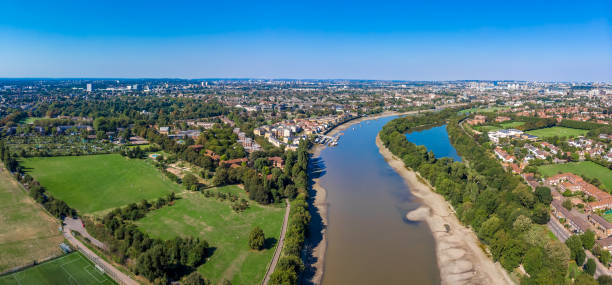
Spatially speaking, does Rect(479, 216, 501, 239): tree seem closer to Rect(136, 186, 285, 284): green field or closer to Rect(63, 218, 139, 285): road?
Rect(136, 186, 285, 284): green field

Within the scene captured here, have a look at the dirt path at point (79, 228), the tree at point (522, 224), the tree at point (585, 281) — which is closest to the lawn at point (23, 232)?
the dirt path at point (79, 228)

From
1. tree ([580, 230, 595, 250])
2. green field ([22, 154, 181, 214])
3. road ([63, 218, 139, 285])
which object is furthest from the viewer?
green field ([22, 154, 181, 214])

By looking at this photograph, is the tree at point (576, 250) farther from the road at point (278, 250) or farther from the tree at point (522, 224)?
the road at point (278, 250)

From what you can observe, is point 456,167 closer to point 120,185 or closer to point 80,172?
point 120,185

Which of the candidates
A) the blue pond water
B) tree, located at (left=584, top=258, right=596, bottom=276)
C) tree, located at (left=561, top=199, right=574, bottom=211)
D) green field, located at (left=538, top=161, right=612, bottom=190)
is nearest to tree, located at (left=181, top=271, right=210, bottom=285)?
tree, located at (left=584, top=258, right=596, bottom=276)

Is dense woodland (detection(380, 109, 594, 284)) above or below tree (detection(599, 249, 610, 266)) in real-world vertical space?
above

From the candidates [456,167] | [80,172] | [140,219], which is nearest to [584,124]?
[456,167]

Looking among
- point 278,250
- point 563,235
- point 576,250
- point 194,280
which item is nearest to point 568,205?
point 563,235
